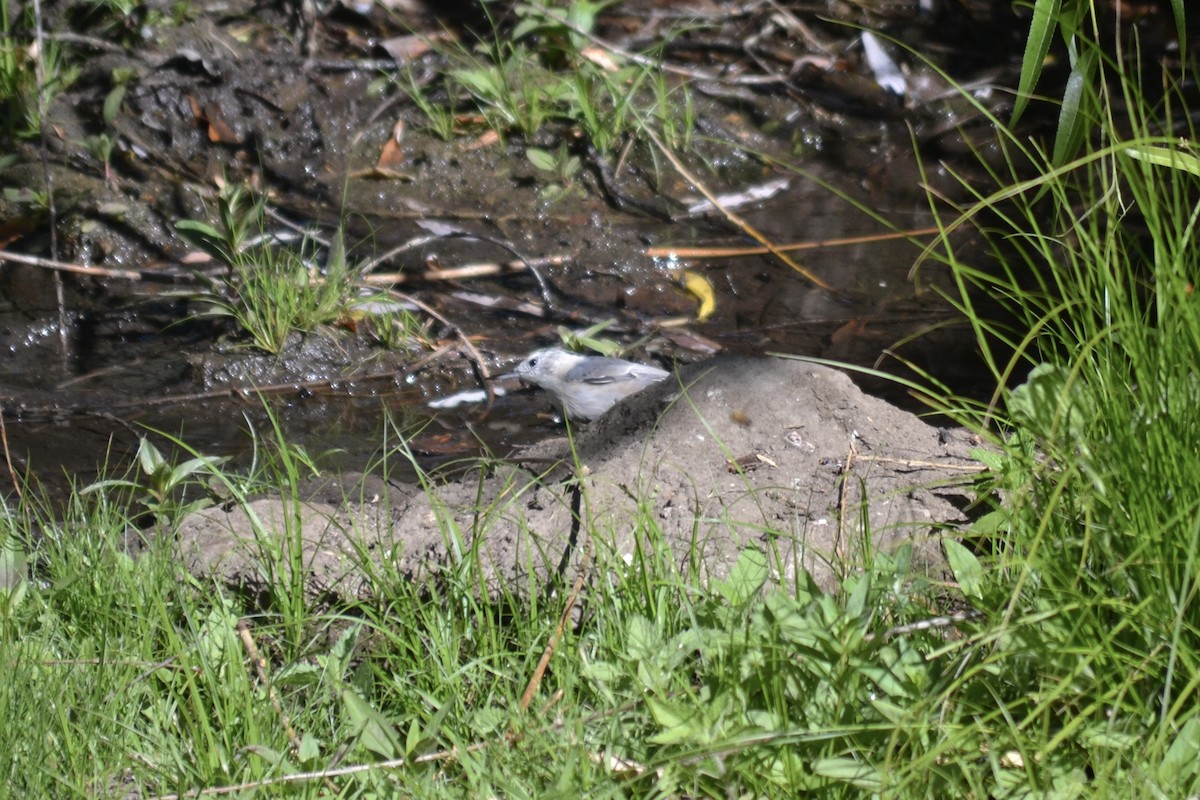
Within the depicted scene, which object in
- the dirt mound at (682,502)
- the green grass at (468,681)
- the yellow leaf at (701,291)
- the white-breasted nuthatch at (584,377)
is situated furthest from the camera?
the yellow leaf at (701,291)

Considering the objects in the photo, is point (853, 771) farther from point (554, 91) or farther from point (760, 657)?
point (554, 91)

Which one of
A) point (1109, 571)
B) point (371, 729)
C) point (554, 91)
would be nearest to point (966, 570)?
point (1109, 571)

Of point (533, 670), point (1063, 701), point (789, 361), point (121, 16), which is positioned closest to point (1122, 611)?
point (1063, 701)

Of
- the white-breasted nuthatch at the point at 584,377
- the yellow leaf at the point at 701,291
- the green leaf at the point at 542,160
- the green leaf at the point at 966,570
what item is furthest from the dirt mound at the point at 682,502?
the green leaf at the point at 542,160

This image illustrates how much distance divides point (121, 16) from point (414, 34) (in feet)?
4.71

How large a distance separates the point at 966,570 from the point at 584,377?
2227 millimetres

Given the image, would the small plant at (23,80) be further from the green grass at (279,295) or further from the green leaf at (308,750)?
the green leaf at (308,750)

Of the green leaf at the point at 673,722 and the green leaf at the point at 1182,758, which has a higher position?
the green leaf at the point at 1182,758

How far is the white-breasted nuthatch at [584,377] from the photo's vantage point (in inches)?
163

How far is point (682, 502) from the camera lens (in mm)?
2678

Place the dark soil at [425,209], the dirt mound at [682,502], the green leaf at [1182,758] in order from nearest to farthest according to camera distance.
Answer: the green leaf at [1182,758]
the dirt mound at [682,502]
the dark soil at [425,209]

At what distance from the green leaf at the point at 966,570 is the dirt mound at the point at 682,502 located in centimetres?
16

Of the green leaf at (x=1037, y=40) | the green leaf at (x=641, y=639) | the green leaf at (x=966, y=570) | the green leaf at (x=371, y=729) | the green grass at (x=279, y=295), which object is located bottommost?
the green grass at (x=279, y=295)

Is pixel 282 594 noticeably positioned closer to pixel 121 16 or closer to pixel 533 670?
pixel 533 670
